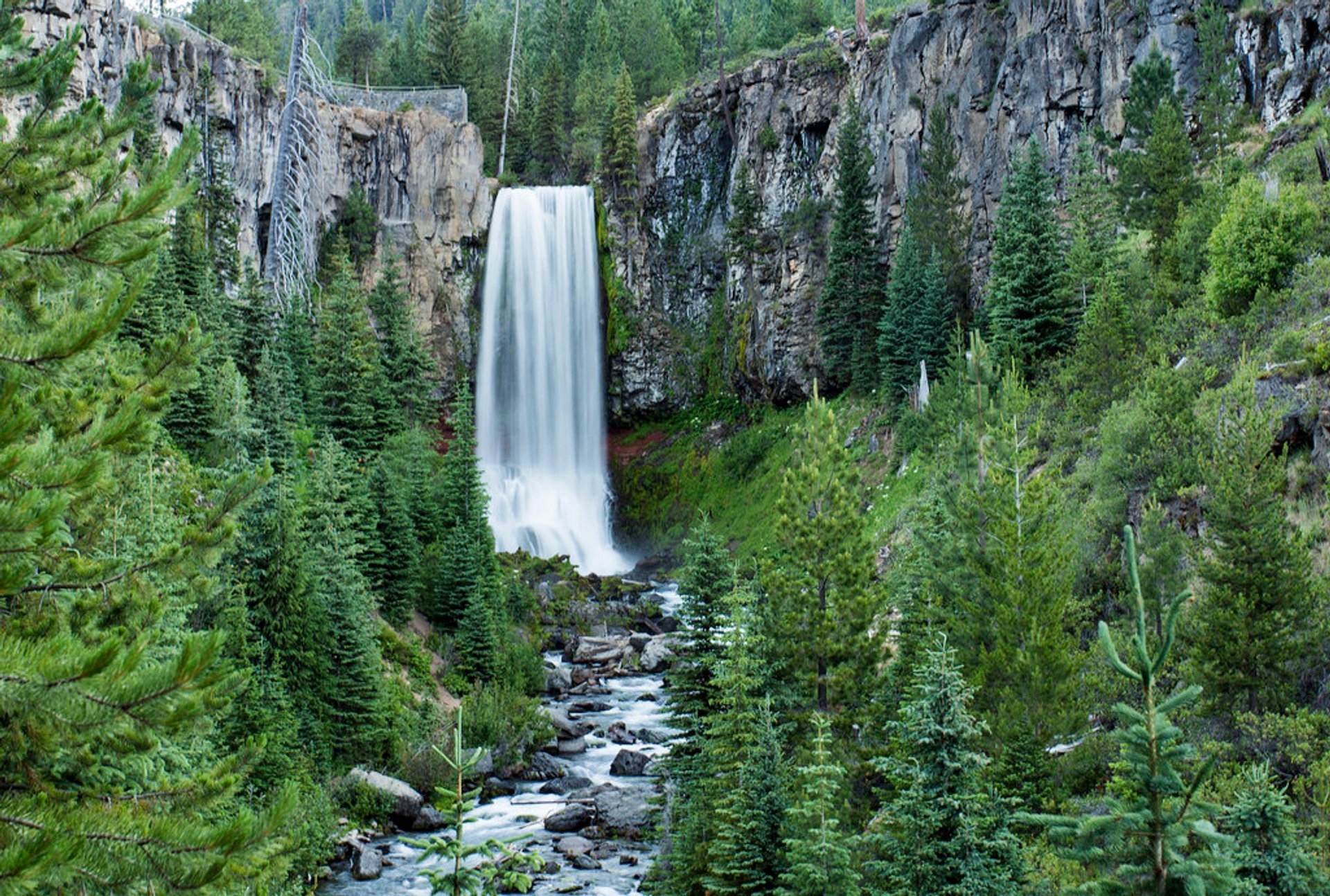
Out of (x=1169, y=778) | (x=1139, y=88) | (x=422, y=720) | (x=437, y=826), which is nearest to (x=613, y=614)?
(x=422, y=720)

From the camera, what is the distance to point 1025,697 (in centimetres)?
1527

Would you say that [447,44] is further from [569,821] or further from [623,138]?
[569,821]

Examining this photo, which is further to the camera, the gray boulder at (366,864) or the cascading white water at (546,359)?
the cascading white water at (546,359)

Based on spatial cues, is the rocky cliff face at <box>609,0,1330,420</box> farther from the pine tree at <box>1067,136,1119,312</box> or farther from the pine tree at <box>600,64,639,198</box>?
the pine tree at <box>1067,136,1119,312</box>

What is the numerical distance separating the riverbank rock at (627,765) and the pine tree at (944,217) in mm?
26314

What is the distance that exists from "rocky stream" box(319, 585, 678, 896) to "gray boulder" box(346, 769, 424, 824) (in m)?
0.04

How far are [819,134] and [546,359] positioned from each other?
20.2 m

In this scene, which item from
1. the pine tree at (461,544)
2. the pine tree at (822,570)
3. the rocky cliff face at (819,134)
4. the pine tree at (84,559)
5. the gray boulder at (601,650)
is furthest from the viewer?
the rocky cliff face at (819,134)

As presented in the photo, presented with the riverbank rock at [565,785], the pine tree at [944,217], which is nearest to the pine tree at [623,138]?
the pine tree at [944,217]

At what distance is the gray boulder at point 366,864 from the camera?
62.0 ft

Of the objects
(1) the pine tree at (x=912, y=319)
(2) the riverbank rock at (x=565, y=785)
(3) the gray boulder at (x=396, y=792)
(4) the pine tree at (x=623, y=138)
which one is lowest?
(2) the riverbank rock at (x=565, y=785)

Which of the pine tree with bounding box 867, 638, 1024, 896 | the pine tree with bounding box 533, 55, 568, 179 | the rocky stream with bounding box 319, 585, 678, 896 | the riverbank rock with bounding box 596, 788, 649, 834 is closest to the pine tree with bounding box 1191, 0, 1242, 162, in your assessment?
the rocky stream with bounding box 319, 585, 678, 896

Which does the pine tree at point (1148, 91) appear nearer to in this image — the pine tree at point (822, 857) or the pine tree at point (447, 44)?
the pine tree at point (822, 857)

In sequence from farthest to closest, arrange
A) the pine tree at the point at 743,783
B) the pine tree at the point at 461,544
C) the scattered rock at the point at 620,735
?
the pine tree at the point at 461,544 < the scattered rock at the point at 620,735 < the pine tree at the point at 743,783
